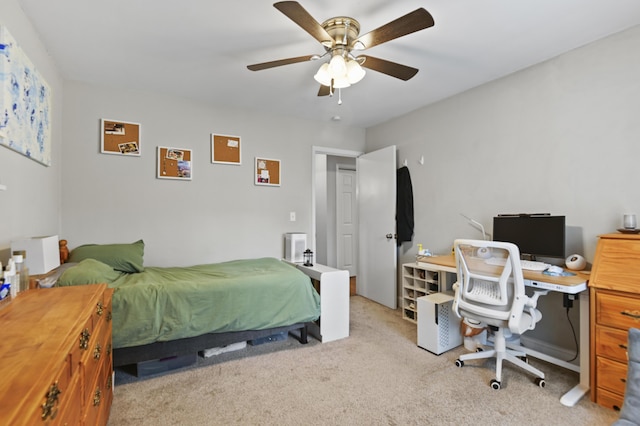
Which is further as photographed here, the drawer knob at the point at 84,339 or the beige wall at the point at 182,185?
the beige wall at the point at 182,185

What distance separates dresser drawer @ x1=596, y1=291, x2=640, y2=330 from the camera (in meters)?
1.84

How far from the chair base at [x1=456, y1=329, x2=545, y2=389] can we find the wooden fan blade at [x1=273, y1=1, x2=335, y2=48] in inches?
93.5

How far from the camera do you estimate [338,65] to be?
1.89m

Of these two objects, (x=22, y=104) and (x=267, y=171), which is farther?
(x=267, y=171)

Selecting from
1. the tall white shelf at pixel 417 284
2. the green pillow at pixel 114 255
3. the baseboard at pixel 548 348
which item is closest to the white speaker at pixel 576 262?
the baseboard at pixel 548 348

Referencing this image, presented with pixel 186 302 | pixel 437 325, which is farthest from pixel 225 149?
pixel 437 325

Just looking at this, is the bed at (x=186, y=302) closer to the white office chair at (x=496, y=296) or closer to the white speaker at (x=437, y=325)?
the white speaker at (x=437, y=325)

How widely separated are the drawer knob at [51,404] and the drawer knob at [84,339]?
1.10 ft

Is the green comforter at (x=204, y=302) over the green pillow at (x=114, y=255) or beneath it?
beneath

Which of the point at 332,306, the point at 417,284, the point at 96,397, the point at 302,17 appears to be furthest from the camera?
the point at 417,284

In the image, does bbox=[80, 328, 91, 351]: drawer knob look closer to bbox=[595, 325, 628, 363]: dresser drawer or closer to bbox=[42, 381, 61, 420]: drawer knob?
bbox=[42, 381, 61, 420]: drawer knob

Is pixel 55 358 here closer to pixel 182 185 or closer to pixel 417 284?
pixel 182 185

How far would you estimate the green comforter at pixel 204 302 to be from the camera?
7.14 feet

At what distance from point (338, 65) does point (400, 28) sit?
40cm
